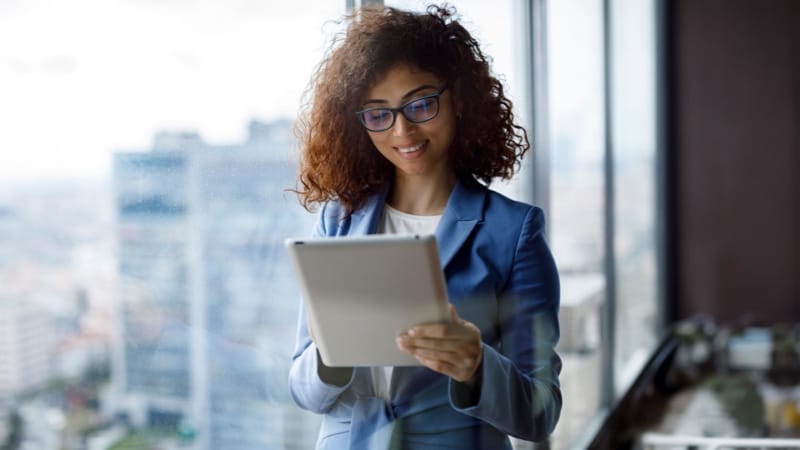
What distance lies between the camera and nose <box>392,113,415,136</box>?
94 centimetres

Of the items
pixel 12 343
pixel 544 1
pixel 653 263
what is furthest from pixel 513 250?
pixel 653 263

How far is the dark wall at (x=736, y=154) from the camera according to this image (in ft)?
13.0

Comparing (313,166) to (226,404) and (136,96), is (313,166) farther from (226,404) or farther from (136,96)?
(226,404)

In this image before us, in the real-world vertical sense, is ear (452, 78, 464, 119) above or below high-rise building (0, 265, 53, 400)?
above

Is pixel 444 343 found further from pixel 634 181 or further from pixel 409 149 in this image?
pixel 634 181

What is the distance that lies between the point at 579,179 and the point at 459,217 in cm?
153

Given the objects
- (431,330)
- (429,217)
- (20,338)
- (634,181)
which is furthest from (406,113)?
(634,181)

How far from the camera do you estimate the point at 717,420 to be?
2617 millimetres

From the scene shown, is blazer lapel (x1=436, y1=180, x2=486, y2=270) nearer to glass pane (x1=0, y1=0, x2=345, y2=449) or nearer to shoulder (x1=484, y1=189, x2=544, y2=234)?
shoulder (x1=484, y1=189, x2=544, y2=234)

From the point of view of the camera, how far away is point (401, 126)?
94cm

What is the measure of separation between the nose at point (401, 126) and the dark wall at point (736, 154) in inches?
133

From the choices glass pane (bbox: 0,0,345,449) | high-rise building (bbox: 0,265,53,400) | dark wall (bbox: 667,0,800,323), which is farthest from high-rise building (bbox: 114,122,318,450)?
dark wall (bbox: 667,0,800,323)

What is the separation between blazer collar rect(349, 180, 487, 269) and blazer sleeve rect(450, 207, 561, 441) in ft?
0.18

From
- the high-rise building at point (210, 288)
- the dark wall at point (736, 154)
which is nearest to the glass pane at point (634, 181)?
the dark wall at point (736, 154)
